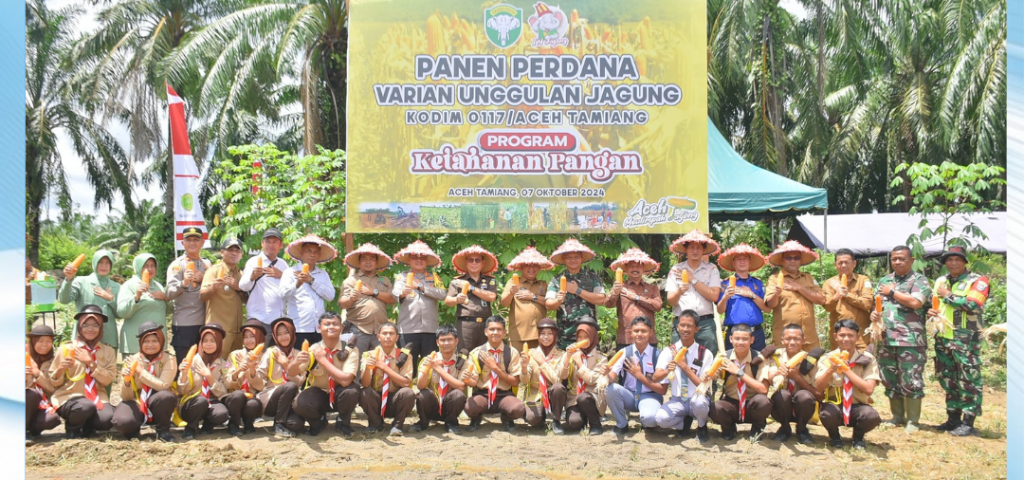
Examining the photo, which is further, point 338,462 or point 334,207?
point 334,207

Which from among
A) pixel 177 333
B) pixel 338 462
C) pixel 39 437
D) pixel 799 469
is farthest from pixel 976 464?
pixel 39 437

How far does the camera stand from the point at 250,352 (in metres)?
6.67

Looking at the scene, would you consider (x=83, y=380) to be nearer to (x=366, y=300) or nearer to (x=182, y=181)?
(x=366, y=300)

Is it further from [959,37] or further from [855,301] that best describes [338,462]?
[959,37]

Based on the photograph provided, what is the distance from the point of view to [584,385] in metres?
6.86

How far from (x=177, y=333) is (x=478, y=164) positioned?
13.0 feet

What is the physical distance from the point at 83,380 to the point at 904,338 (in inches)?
290

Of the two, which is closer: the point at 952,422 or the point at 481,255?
the point at 952,422

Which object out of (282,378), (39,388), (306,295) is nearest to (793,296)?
(306,295)

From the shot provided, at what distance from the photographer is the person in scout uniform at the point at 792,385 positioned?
21.0 ft

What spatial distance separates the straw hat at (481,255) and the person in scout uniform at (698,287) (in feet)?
5.89

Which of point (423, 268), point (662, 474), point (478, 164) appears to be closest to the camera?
point (662, 474)

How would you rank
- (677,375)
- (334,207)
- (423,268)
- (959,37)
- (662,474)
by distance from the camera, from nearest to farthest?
1. (662,474)
2. (677,375)
3. (423,268)
4. (334,207)
5. (959,37)

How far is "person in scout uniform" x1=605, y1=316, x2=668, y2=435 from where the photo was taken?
262 inches
